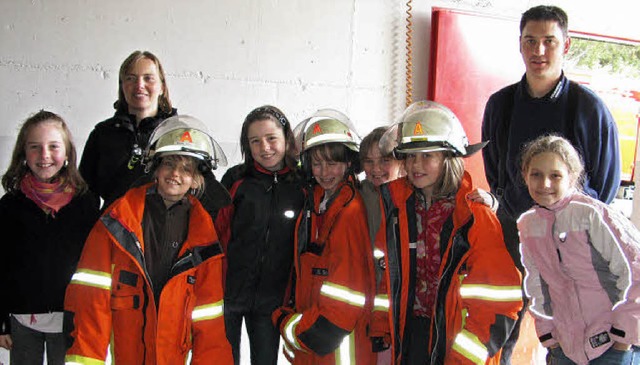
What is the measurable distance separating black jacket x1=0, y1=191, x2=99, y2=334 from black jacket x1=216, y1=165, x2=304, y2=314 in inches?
29.5

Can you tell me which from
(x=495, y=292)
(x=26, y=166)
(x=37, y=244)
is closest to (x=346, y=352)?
(x=495, y=292)

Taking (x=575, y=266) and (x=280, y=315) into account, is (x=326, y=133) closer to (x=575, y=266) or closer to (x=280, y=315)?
(x=280, y=315)

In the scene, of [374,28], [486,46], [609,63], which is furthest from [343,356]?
[609,63]

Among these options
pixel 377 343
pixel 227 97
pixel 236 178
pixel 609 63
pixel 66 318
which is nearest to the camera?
pixel 66 318

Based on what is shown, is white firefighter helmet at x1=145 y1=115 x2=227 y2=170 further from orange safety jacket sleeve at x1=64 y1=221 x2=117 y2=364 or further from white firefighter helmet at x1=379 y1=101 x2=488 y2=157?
white firefighter helmet at x1=379 y1=101 x2=488 y2=157

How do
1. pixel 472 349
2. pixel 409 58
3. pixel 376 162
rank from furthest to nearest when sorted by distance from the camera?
pixel 409 58 < pixel 376 162 < pixel 472 349

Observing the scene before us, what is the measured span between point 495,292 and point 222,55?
250 centimetres

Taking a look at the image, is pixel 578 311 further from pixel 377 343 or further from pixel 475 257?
pixel 377 343

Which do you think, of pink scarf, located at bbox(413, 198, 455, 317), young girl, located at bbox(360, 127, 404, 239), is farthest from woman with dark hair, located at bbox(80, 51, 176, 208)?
pink scarf, located at bbox(413, 198, 455, 317)

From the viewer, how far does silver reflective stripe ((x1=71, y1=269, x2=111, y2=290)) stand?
215 cm

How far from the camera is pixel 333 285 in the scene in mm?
2209

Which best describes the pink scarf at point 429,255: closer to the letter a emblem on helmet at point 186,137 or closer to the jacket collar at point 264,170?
the jacket collar at point 264,170

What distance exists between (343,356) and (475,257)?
2.37 feet

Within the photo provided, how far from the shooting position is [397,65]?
4.16m
